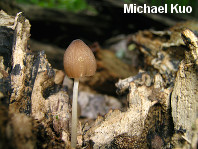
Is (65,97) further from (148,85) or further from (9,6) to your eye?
(9,6)

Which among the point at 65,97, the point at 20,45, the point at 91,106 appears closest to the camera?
the point at 20,45

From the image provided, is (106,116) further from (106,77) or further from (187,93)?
(106,77)

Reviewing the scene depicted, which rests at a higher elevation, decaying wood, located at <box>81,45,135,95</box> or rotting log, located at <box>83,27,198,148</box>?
decaying wood, located at <box>81,45,135,95</box>

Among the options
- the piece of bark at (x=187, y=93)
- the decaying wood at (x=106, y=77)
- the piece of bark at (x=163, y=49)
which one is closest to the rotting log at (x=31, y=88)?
the piece of bark at (x=187, y=93)

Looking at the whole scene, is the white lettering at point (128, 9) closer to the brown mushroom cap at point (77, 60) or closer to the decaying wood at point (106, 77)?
the decaying wood at point (106, 77)

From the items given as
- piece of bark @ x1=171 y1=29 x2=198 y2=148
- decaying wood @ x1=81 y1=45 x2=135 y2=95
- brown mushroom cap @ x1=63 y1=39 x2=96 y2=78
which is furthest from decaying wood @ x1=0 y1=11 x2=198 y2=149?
decaying wood @ x1=81 y1=45 x2=135 y2=95

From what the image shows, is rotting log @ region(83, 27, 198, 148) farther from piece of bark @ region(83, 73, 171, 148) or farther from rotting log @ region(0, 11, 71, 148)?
rotting log @ region(0, 11, 71, 148)

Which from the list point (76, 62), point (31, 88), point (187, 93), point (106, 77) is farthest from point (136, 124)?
point (106, 77)

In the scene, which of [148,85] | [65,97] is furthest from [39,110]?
[148,85]
